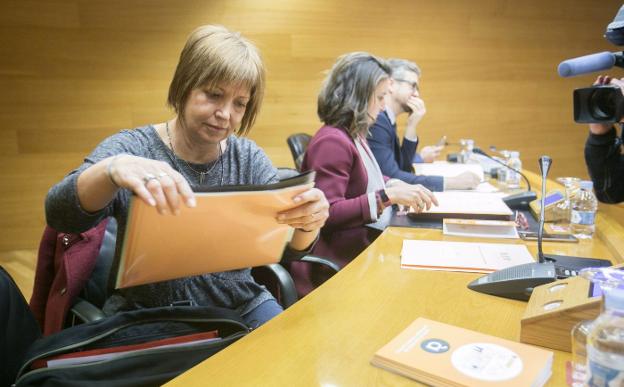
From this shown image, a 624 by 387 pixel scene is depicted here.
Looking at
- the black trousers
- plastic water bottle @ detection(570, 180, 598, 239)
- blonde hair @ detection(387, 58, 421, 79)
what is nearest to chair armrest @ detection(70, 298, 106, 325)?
the black trousers

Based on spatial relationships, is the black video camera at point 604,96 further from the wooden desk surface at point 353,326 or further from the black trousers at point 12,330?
the black trousers at point 12,330

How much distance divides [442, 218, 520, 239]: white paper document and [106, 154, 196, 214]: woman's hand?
100 cm

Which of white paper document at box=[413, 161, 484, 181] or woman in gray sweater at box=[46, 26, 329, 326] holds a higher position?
woman in gray sweater at box=[46, 26, 329, 326]

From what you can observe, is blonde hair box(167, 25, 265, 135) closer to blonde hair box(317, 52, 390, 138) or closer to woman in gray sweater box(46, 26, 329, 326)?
woman in gray sweater box(46, 26, 329, 326)

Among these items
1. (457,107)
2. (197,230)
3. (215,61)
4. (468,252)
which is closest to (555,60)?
(457,107)

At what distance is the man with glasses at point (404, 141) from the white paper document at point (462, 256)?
2.77 feet

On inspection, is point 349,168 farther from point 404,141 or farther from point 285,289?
Result: point 404,141

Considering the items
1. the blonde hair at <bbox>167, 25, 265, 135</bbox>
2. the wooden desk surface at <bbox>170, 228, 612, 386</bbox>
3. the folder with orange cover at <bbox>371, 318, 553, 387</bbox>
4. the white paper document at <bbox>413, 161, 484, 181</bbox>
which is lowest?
the white paper document at <bbox>413, 161, 484, 181</bbox>

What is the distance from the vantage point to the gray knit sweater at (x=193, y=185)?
1296 mm

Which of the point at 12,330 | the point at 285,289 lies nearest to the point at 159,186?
the point at 12,330

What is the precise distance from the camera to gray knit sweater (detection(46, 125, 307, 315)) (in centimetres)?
130

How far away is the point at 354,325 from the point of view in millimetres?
1024

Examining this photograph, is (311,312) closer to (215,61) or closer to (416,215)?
(215,61)

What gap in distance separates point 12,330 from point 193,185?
0.48 metres
